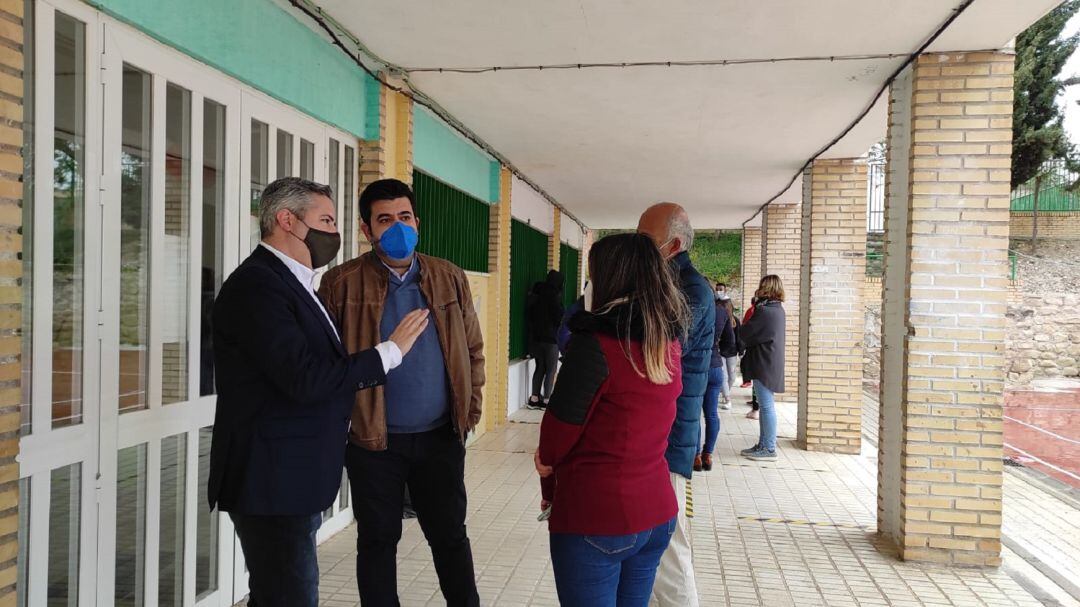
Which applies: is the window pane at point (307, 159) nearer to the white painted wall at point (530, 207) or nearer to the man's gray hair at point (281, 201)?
the man's gray hair at point (281, 201)

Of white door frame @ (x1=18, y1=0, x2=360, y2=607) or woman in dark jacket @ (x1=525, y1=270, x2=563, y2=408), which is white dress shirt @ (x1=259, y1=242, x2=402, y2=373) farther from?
woman in dark jacket @ (x1=525, y1=270, x2=563, y2=408)

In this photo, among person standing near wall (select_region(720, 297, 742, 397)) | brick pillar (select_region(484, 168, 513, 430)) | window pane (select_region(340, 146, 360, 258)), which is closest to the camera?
window pane (select_region(340, 146, 360, 258))

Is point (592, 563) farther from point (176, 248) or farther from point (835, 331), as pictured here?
point (835, 331)

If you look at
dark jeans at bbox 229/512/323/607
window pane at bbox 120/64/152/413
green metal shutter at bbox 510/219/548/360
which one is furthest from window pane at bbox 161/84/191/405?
green metal shutter at bbox 510/219/548/360

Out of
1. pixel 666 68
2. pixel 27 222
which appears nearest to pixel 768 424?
pixel 666 68

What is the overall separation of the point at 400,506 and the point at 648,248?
1.36m

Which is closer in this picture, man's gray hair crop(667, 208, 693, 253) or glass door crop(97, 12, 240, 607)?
glass door crop(97, 12, 240, 607)

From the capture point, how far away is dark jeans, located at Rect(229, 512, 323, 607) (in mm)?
2111

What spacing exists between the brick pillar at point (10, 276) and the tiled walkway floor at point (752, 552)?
69.9 inches

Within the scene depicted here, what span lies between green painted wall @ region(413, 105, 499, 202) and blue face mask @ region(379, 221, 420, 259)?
11.7 ft

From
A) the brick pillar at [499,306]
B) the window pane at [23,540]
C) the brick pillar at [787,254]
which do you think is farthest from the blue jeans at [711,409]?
the brick pillar at [787,254]

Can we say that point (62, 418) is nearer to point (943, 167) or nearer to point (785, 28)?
point (785, 28)

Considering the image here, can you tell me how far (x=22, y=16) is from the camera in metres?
2.33

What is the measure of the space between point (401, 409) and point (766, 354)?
5546 millimetres
